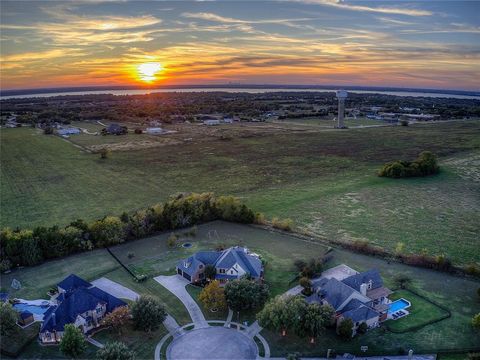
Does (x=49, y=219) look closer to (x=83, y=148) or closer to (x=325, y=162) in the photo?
(x=83, y=148)

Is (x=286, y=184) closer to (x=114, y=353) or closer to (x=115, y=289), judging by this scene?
(x=115, y=289)

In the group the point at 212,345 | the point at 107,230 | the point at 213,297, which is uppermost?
the point at 107,230

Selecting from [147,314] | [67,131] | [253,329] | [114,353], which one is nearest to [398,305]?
[253,329]

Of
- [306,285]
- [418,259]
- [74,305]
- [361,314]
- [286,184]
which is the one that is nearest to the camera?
[361,314]

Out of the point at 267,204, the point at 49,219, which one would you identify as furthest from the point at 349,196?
the point at 49,219

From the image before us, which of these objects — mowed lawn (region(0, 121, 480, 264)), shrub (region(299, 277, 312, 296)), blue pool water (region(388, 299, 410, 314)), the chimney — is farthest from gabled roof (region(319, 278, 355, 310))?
mowed lawn (region(0, 121, 480, 264))

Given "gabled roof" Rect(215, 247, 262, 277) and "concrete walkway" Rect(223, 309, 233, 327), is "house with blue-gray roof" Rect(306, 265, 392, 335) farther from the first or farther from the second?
"concrete walkway" Rect(223, 309, 233, 327)
